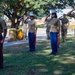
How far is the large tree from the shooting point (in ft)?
68.2

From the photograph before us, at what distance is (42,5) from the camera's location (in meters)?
21.1

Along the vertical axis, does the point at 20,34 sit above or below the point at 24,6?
below

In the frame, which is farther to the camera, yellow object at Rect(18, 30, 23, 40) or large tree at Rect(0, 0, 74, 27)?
yellow object at Rect(18, 30, 23, 40)

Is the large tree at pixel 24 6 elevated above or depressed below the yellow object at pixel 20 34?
above

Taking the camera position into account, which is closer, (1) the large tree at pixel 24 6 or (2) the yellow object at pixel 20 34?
(1) the large tree at pixel 24 6

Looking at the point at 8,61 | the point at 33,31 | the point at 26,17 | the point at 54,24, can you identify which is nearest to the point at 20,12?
the point at 26,17

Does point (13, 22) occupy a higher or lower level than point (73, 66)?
higher

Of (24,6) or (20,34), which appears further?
(20,34)

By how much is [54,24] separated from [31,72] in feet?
12.5

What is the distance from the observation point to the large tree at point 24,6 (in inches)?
819

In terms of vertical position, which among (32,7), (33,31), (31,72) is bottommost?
(31,72)

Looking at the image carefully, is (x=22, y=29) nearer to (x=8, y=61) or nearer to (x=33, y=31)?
(x=33, y=31)

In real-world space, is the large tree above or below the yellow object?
above

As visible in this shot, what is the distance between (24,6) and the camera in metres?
21.9
